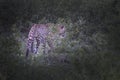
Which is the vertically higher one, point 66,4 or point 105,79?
point 66,4

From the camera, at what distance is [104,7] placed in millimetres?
7156

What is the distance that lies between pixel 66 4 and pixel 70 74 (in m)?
2.24

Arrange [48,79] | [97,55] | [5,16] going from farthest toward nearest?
[5,16]
[97,55]
[48,79]

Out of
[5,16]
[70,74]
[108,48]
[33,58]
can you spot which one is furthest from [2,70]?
[108,48]

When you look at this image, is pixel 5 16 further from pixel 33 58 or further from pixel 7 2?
pixel 33 58

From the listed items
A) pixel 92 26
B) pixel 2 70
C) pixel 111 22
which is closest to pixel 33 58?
pixel 2 70

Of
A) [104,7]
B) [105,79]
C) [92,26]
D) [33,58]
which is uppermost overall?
[104,7]

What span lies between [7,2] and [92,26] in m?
2.45

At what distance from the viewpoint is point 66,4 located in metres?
7.35

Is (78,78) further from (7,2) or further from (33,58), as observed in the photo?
(7,2)

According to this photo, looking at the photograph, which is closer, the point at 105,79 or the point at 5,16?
the point at 105,79

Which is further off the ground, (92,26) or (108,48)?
(92,26)

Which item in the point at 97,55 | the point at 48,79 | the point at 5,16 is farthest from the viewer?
the point at 5,16

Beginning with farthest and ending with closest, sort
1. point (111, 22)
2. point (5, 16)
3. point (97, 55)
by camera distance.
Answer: point (5, 16) < point (111, 22) < point (97, 55)
